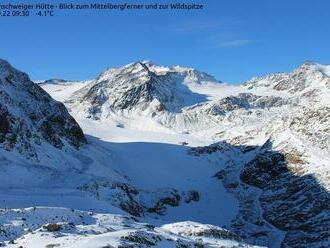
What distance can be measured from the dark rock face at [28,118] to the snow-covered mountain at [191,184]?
368 cm

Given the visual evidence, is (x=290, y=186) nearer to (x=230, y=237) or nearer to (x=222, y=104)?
(x=230, y=237)

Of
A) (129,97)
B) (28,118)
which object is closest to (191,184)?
(28,118)

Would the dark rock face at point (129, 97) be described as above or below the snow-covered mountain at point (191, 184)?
above

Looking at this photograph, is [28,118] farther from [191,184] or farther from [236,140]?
[236,140]

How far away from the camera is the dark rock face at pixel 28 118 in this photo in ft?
282

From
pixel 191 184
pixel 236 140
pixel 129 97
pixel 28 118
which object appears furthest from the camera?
pixel 129 97

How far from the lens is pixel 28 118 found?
329 feet

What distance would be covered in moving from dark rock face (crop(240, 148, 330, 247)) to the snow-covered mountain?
197 millimetres

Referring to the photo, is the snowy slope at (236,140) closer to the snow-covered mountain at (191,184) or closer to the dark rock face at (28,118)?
the snow-covered mountain at (191,184)

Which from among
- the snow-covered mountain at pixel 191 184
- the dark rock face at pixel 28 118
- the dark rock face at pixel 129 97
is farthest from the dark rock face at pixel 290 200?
the dark rock face at pixel 129 97

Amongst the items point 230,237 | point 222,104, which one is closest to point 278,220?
point 230,237

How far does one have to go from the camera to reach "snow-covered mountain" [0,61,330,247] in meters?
41.1

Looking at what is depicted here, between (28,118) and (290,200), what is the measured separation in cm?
4265

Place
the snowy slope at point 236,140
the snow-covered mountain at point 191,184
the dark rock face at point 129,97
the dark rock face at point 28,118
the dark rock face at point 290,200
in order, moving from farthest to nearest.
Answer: the dark rock face at point 129,97 < the dark rock face at point 28,118 < the snowy slope at point 236,140 < the dark rock face at point 290,200 < the snow-covered mountain at point 191,184
